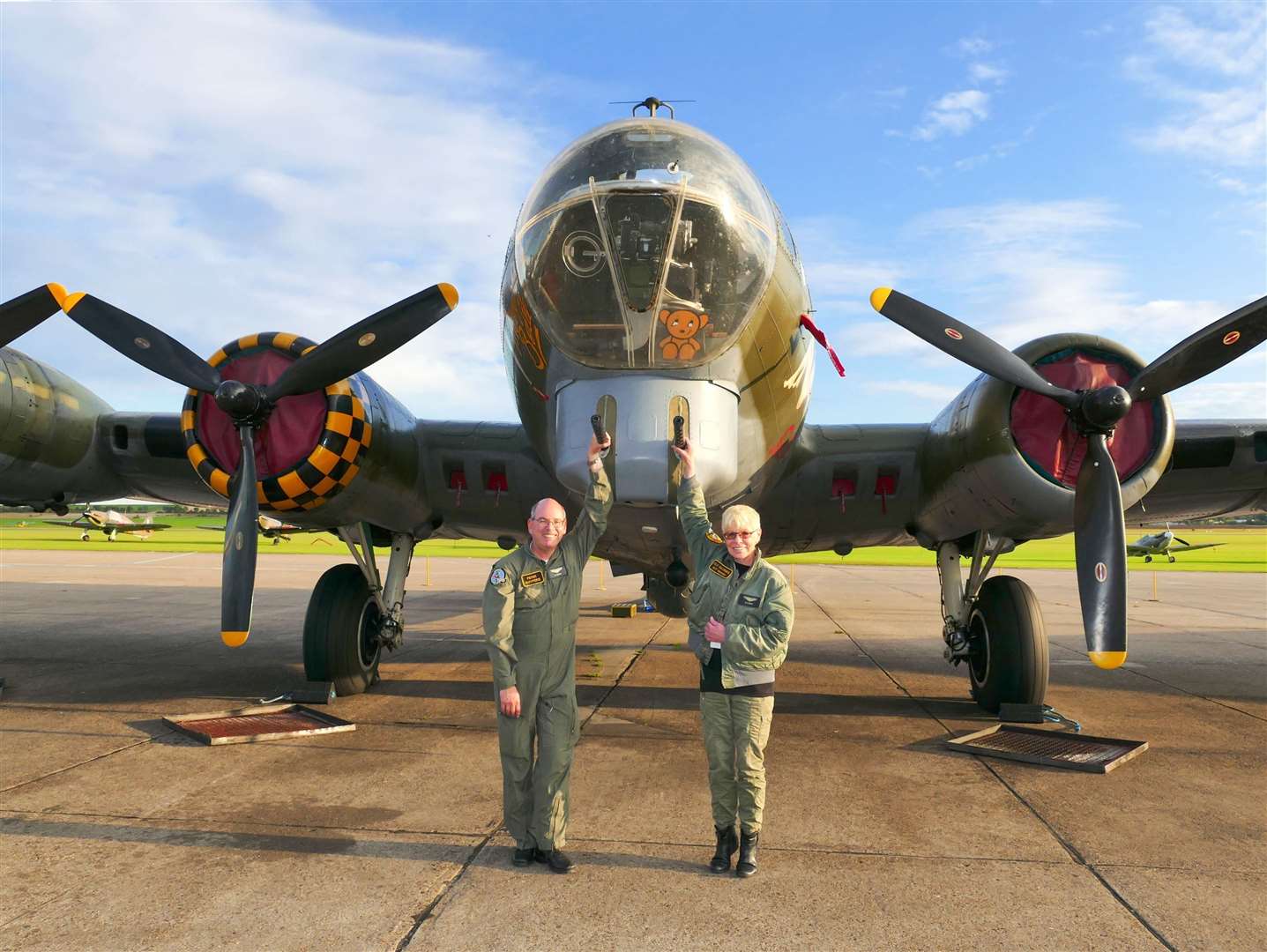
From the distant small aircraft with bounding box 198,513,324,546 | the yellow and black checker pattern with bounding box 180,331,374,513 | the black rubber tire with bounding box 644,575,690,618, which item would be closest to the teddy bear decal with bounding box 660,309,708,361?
the yellow and black checker pattern with bounding box 180,331,374,513

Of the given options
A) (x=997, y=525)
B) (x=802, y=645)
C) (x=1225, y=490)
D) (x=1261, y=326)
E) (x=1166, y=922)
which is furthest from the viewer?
(x=802, y=645)

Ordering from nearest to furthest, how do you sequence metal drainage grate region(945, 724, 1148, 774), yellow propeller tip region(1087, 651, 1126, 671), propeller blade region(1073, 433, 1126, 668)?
yellow propeller tip region(1087, 651, 1126, 671) < propeller blade region(1073, 433, 1126, 668) < metal drainage grate region(945, 724, 1148, 774)

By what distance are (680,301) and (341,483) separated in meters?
3.46

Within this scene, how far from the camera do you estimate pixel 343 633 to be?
795 centimetres

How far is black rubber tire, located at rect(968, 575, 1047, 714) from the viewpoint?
741cm

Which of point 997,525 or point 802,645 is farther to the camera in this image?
point 802,645

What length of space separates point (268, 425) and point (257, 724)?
2.47 meters

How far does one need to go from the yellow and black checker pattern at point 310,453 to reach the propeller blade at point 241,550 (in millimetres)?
157

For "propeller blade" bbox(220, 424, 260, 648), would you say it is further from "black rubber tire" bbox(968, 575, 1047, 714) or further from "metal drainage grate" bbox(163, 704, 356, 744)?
"black rubber tire" bbox(968, 575, 1047, 714)

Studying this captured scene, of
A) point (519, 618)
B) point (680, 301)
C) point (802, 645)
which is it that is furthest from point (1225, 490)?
point (519, 618)

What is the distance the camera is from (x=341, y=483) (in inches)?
269

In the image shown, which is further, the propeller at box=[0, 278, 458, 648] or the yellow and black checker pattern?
the yellow and black checker pattern

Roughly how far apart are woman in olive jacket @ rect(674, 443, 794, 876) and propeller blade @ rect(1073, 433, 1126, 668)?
2.77 meters

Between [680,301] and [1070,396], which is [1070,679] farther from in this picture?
[680,301]
